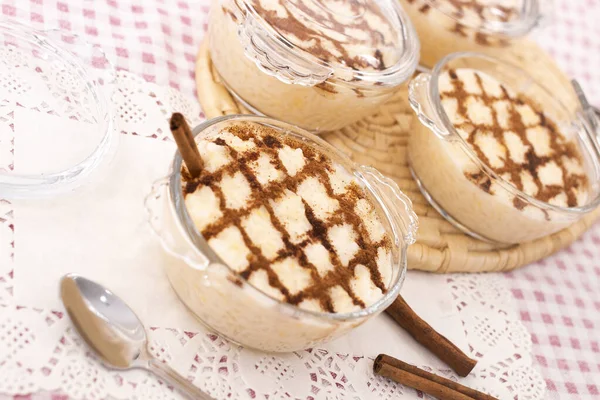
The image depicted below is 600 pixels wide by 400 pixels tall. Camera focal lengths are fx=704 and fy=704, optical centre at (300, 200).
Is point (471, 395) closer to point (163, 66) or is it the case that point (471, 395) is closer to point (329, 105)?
point (329, 105)

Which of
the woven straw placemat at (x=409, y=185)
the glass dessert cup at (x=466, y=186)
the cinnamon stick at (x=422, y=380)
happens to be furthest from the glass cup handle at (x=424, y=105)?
the cinnamon stick at (x=422, y=380)

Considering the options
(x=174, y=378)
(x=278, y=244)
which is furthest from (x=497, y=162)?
(x=174, y=378)

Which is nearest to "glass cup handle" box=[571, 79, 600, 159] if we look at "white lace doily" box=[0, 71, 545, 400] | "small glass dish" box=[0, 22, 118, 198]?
"white lace doily" box=[0, 71, 545, 400]

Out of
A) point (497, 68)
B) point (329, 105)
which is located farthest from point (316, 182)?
point (497, 68)

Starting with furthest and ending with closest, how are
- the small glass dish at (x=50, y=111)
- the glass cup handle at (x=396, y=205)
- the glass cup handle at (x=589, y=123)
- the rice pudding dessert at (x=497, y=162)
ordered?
1. the glass cup handle at (x=589, y=123)
2. the rice pudding dessert at (x=497, y=162)
3. the glass cup handle at (x=396, y=205)
4. the small glass dish at (x=50, y=111)

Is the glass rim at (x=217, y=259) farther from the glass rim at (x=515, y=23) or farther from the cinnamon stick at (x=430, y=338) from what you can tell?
the glass rim at (x=515, y=23)

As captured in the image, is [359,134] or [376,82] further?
[359,134]

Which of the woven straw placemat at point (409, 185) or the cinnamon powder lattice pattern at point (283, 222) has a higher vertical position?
the cinnamon powder lattice pattern at point (283, 222)
